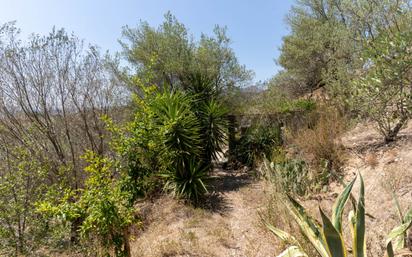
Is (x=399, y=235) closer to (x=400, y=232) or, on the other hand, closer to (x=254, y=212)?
(x=400, y=232)

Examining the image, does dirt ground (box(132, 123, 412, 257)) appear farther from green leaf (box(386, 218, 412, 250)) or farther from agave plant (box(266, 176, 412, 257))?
agave plant (box(266, 176, 412, 257))

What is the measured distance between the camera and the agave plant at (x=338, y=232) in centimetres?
217

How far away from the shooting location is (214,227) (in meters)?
5.12

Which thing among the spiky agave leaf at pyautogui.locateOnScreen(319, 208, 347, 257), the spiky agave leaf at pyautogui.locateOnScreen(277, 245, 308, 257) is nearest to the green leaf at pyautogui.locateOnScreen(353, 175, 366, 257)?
the spiky agave leaf at pyautogui.locateOnScreen(319, 208, 347, 257)

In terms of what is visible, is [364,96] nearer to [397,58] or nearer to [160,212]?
[397,58]

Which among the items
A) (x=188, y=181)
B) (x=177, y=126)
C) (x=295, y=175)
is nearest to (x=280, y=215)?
(x=295, y=175)

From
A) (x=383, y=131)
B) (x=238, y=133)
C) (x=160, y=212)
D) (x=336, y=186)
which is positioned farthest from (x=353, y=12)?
(x=160, y=212)

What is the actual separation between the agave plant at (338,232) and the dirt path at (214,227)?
1.18 meters

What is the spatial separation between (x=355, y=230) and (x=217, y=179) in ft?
19.4

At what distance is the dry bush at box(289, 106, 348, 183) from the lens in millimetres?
5578

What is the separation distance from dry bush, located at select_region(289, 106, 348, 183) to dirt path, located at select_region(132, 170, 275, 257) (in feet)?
4.77

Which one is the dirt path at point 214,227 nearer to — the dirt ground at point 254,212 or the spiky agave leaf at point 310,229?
the dirt ground at point 254,212

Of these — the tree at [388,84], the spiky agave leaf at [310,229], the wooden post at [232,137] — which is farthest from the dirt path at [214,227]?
the tree at [388,84]

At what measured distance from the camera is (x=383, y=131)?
5582 millimetres
